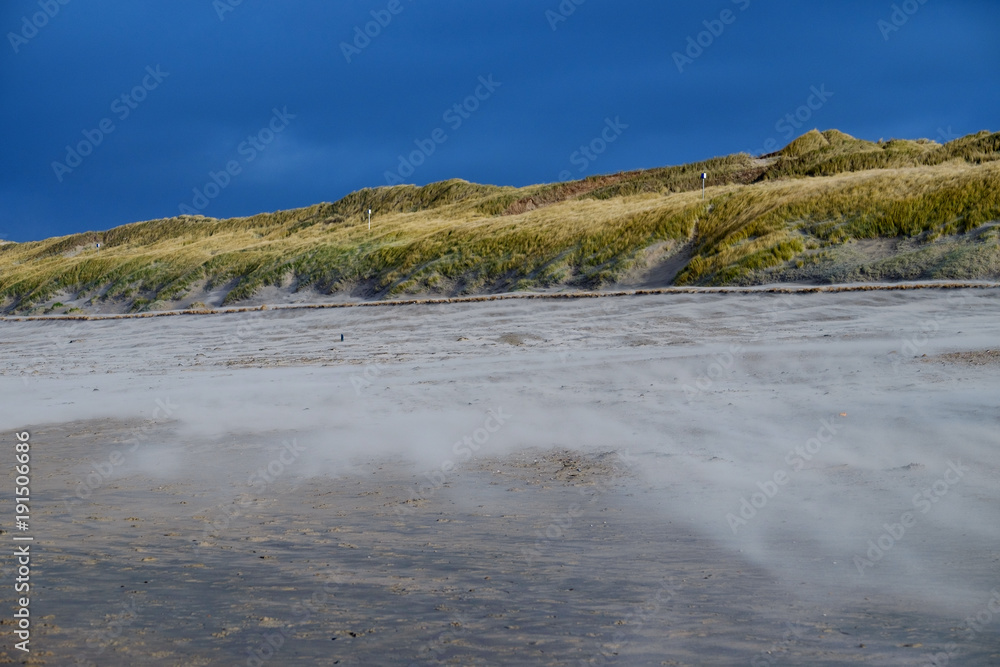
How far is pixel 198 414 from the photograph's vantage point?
11.9 m

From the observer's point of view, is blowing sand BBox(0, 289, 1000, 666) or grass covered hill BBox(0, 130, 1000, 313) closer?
blowing sand BBox(0, 289, 1000, 666)

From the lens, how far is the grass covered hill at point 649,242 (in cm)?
2572

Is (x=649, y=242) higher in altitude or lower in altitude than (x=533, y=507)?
higher

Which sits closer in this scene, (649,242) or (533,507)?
(533,507)

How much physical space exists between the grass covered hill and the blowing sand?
9.91m

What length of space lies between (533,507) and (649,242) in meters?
26.4

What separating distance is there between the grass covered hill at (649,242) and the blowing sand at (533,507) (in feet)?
32.5

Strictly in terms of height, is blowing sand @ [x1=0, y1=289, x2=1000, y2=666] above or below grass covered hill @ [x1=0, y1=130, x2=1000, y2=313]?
below

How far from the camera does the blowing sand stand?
437cm

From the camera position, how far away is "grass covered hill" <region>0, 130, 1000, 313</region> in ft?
84.4

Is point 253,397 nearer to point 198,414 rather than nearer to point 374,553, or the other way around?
point 198,414

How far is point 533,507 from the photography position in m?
7.21

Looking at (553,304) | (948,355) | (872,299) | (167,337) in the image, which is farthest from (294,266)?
(948,355)

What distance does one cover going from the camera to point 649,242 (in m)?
32.5
